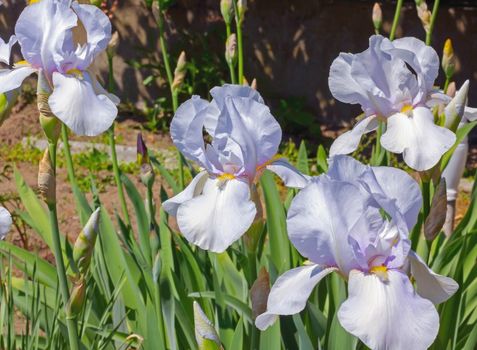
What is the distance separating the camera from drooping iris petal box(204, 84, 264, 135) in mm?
1434

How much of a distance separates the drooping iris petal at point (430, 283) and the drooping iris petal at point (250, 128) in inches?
13.1

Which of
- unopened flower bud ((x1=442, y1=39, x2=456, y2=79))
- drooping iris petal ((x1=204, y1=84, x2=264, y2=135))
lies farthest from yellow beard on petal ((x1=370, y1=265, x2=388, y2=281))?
unopened flower bud ((x1=442, y1=39, x2=456, y2=79))

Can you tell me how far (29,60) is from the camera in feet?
4.82

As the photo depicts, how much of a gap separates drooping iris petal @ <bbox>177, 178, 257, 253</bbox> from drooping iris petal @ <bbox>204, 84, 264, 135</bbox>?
0.38ft

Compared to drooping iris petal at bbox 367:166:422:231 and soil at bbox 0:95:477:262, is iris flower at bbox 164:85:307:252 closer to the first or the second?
drooping iris petal at bbox 367:166:422:231

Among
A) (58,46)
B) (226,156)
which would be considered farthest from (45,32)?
(226,156)

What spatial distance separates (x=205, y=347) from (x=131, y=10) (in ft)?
15.6

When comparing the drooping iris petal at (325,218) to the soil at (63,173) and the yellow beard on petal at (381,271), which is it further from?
the soil at (63,173)

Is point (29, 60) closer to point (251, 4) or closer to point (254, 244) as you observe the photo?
point (254, 244)

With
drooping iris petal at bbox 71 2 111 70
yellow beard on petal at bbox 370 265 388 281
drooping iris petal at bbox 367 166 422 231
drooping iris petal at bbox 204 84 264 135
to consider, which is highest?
drooping iris petal at bbox 71 2 111 70

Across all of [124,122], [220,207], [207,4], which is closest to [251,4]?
[207,4]

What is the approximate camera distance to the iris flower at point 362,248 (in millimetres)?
1173

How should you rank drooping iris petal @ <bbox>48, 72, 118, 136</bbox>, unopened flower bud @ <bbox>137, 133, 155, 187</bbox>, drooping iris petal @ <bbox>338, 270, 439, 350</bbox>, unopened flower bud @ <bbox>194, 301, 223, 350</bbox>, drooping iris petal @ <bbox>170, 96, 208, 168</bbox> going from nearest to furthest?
drooping iris petal @ <bbox>338, 270, 439, 350</bbox> → unopened flower bud @ <bbox>194, 301, 223, 350</bbox> → drooping iris petal @ <bbox>48, 72, 118, 136</bbox> → drooping iris petal @ <bbox>170, 96, 208, 168</bbox> → unopened flower bud @ <bbox>137, 133, 155, 187</bbox>

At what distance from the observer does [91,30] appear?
149 cm
